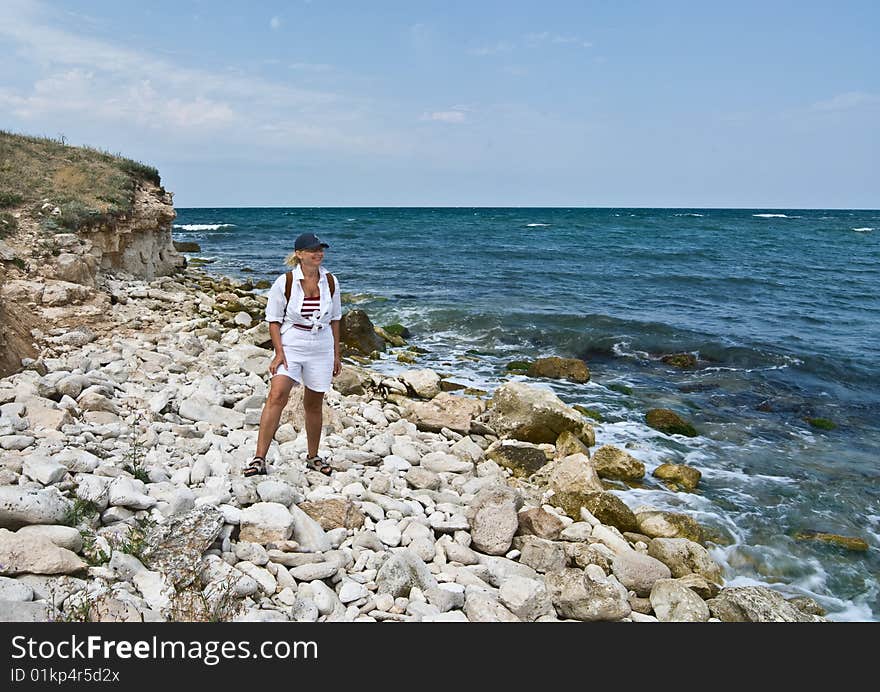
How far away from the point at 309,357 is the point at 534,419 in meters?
4.44

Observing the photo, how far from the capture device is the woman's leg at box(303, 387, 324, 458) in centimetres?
554

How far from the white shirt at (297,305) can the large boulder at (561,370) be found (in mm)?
7926

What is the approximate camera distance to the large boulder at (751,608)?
5047 millimetres

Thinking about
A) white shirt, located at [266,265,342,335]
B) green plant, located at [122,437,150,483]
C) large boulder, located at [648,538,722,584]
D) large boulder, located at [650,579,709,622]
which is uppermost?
white shirt, located at [266,265,342,335]

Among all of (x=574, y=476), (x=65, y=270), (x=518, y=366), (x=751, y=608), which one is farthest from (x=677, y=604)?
(x=65, y=270)

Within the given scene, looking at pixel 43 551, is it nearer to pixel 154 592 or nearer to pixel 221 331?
pixel 154 592

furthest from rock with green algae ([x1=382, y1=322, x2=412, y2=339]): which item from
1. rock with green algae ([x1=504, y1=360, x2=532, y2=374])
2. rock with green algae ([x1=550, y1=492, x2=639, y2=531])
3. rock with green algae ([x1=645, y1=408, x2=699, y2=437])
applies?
rock with green algae ([x1=550, y1=492, x2=639, y2=531])

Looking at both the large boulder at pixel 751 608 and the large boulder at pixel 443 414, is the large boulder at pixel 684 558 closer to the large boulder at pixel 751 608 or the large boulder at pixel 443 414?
the large boulder at pixel 751 608

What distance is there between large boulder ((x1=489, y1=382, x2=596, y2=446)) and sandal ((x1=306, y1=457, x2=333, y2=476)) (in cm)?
364

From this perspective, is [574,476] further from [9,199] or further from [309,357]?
[9,199]

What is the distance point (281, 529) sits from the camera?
14.5 feet

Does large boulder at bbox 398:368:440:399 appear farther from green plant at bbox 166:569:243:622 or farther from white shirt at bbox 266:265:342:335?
green plant at bbox 166:569:243:622

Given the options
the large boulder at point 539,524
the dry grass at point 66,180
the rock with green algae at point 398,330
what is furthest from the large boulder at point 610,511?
the dry grass at point 66,180
